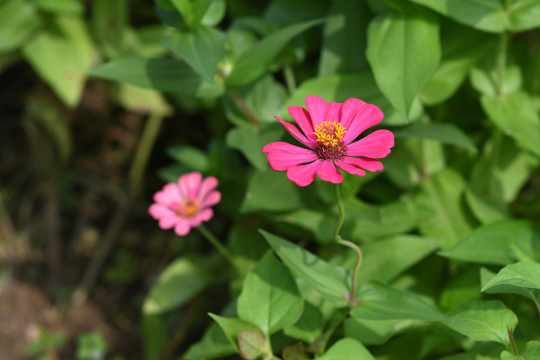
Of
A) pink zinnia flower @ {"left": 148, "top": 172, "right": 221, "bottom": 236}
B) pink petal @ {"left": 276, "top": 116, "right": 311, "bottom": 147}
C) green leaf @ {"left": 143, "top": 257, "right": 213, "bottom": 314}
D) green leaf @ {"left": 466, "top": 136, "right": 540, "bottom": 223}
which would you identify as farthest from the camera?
green leaf @ {"left": 143, "top": 257, "right": 213, "bottom": 314}

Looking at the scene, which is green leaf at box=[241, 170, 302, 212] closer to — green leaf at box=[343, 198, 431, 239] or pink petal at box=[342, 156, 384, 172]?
green leaf at box=[343, 198, 431, 239]

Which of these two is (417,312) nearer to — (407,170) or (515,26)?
(407,170)

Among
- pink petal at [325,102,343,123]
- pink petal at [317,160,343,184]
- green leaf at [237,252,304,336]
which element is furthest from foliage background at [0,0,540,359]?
pink petal at [317,160,343,184]

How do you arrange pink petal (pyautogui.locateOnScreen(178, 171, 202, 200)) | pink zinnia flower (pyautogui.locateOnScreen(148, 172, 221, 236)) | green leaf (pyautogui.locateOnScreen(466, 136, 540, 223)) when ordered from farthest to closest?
green leaf (pyautogui.locateOnScreen(466, 136, 540, 223)) → pink petal (pyautogui.locateOnScreen(178, 171, 202, 200)) → pink zinnia flower (pyautogui.locateOnScreen(148, 172, 221, 236))

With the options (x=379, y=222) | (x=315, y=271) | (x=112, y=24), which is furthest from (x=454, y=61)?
(x=112, y=24)

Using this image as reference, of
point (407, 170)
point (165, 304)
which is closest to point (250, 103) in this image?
point (407, 170)

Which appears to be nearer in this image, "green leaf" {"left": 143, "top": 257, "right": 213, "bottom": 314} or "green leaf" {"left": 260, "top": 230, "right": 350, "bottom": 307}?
"green leaf" {"left": 260, "top": 230, "right": 350, "bottom": 307}

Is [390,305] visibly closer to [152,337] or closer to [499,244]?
[499,244]
